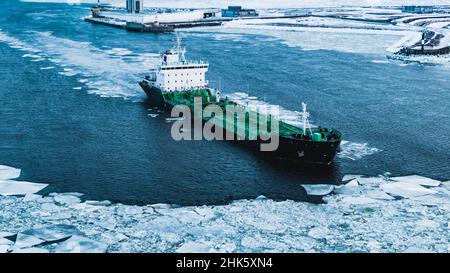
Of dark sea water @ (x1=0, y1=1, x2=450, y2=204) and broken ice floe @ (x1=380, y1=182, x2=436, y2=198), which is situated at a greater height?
dark sea water @ (x1=0, y1=1, x2=450, y2=204)

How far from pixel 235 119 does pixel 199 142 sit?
3.27 meters

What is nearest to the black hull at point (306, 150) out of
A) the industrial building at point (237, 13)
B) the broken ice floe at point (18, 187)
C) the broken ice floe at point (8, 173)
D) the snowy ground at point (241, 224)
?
the snowy ground at point (241, 224)

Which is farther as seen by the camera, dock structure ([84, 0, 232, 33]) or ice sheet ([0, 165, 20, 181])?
A: dock structure ([84, 0, 232, 33])

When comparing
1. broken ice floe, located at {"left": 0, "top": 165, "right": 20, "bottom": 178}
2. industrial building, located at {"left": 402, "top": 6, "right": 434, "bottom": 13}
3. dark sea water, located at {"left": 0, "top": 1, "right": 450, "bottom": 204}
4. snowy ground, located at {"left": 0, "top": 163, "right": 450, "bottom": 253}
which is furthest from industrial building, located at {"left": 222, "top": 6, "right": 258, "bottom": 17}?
snowy ground, located at {"left": 0, "top": 163, "right": 450, "bottom": 253}

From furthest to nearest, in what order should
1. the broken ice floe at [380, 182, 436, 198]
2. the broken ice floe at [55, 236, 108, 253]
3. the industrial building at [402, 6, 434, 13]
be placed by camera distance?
the industrial building at [402, 6, 434, 13] < the broken ice floe at [380, 182, 436, 198] < the broken ice floe at [55, 236, 108, 253]

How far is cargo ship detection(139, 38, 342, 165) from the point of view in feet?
81.5

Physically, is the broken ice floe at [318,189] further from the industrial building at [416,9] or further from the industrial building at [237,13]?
the industrial building at [416,9]

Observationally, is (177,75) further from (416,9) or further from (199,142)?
(416,9)

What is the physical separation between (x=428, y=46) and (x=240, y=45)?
21.0 metres

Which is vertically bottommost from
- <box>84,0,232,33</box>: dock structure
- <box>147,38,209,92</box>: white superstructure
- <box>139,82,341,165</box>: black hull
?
<box>139,82,341,165</box>: black hull

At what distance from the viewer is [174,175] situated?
23.4m

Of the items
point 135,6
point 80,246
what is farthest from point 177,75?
point 135,6

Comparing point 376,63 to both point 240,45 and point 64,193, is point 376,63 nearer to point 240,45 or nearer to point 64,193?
point 240,45

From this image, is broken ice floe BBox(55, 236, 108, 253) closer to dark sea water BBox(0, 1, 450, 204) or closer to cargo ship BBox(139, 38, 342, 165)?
dark sea water BBox(0, 1, 450, 204)
